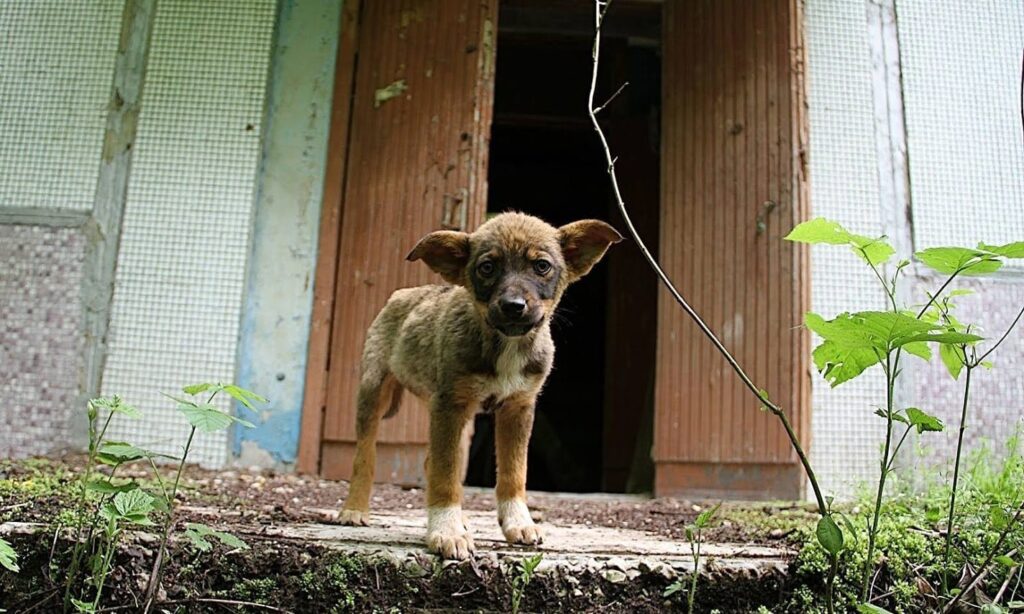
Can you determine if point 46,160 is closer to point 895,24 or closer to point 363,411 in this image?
point 363,411

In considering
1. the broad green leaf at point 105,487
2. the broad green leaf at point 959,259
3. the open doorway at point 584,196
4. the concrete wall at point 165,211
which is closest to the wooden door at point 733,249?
the open doorway at point 584,196

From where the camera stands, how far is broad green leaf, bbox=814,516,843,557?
105 inches

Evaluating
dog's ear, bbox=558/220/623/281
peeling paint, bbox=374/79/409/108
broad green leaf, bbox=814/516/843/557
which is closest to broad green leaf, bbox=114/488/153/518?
dog's ear, bbox=558/220/623/281

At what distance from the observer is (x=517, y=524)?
3.58m

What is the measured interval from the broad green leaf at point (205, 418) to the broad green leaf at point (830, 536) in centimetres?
184

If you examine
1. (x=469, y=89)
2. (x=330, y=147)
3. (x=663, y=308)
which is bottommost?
(x=663, y=308)

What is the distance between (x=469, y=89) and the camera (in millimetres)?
6531

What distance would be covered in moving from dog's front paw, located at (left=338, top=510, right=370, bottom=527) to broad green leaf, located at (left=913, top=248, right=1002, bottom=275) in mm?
2507

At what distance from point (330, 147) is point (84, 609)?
4455 mm

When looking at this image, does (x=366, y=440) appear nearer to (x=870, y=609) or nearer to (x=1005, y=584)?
(x=870, y=609)

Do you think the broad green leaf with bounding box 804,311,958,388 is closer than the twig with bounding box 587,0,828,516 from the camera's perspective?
Yes

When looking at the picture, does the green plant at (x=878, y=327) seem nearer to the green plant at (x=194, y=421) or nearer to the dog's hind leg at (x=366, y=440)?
the green plant at (x=194, y=421)

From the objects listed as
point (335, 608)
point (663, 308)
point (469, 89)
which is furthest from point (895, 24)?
point (335, 608)

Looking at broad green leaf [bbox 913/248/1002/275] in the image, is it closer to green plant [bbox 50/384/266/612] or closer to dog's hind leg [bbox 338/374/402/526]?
green plant [bbox 50/384/266/612]
